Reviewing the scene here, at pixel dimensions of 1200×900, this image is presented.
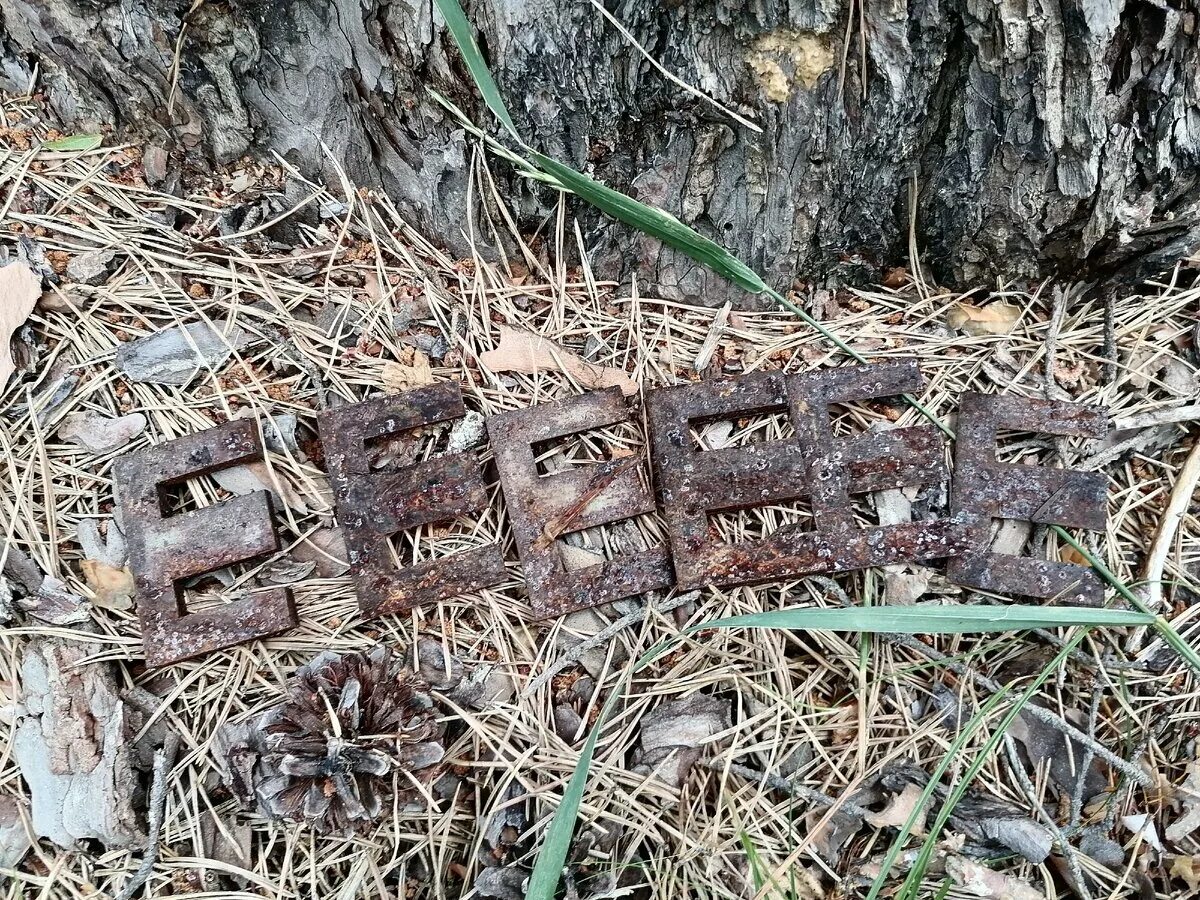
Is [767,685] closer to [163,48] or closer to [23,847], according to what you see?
[23,847]

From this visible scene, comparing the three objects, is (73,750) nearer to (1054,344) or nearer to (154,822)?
(154,822)

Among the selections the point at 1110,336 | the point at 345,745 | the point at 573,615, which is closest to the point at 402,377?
the point at 573,615

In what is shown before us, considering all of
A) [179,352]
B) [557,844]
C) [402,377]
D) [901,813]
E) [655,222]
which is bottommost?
[901,813]

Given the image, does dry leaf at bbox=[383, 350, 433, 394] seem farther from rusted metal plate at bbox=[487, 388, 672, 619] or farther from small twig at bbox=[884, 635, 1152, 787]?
small twig at bbox=[884, 635, 1152, 787]

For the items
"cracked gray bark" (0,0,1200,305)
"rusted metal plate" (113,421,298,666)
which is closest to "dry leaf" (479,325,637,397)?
"cracked gray bark" (0,0,1200,305)

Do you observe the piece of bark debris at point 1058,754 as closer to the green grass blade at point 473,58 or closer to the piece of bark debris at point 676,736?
the piece of bark debris at point 676,736

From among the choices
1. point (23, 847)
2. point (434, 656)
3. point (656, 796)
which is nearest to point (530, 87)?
point (434, 656)

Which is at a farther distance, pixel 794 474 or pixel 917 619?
pixel 794 474
